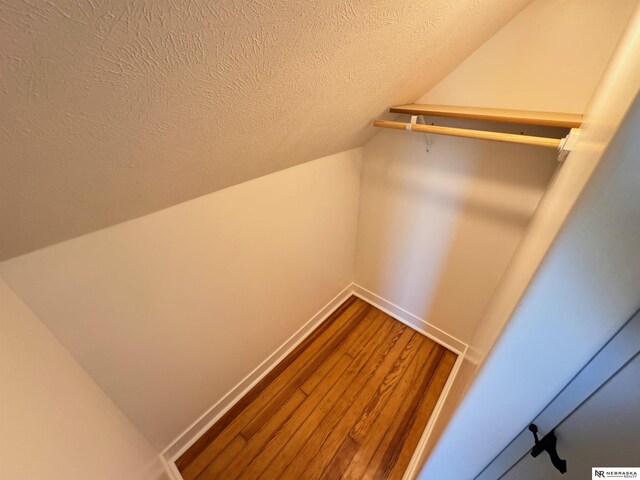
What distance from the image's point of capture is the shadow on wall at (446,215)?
3.79 ft

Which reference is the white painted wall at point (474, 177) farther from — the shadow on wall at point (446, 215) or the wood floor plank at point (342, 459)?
the wood floor plank at point (342, 459)

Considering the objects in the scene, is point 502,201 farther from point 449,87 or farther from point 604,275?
point 604,275

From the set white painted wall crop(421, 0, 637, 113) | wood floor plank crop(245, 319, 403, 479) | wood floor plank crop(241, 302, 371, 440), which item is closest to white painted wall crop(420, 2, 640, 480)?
white painted wall crop(421, 0, 637, 113)

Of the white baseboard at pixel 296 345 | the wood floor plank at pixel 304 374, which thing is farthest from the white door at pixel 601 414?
the wood floor plank at pixel 304 374

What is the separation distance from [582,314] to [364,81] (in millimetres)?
784

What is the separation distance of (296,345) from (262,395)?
14.0 inches

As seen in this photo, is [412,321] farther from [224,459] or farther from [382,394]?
[224,459]

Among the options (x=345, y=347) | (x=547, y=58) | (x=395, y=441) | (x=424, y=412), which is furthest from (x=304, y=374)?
(x=547, y=58)

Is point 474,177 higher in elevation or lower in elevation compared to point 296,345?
higher

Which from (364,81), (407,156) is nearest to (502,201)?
(407,156)

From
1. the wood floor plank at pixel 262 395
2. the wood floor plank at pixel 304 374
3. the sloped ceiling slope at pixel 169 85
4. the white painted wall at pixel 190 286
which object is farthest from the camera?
the wood floor plank at pixel 304 374

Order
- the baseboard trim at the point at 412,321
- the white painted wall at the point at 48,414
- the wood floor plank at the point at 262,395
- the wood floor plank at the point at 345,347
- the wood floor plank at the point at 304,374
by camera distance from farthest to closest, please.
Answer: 1. the baseboard trim at the point at 412,321
2. the wood floor plank at the point at 345,347
3. the wood floor plank at the point at 304,374
4. the wood floor plank at the point at 262,395
5. the white painted wall at the point at 48,414

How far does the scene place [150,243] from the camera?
2.78ft

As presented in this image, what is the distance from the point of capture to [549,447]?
0.52m
